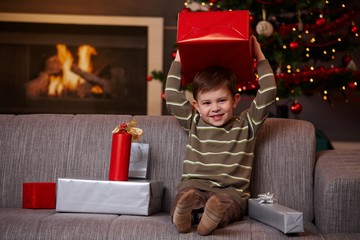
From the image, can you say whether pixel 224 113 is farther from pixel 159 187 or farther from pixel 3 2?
pixel 3 2

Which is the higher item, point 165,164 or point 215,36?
point 215,36

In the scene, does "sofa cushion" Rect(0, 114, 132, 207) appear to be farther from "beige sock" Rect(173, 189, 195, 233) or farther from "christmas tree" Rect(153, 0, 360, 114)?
"christmas tree" Rect(153, 0, 360, 114)

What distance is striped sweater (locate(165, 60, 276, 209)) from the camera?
2.20m

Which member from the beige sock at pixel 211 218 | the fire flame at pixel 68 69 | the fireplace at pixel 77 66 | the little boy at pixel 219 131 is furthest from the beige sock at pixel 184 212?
the fire flame at pixel 68 69

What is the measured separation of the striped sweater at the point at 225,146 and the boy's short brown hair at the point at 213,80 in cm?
10

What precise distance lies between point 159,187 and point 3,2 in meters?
3.35

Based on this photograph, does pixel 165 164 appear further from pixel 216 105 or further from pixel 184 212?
pixel 184 212

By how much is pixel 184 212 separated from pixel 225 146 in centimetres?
46

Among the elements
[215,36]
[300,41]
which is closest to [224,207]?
[215,36]

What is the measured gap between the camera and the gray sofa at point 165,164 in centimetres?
200

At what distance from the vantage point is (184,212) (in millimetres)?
1847

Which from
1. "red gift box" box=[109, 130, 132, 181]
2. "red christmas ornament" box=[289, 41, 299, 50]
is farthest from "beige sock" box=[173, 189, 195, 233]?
"red christmas ornament" box=[289, 41, 299, 50]

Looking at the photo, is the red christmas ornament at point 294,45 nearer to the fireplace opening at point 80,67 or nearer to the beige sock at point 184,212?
the fireplace opening at point 80,67

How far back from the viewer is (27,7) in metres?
5.04
